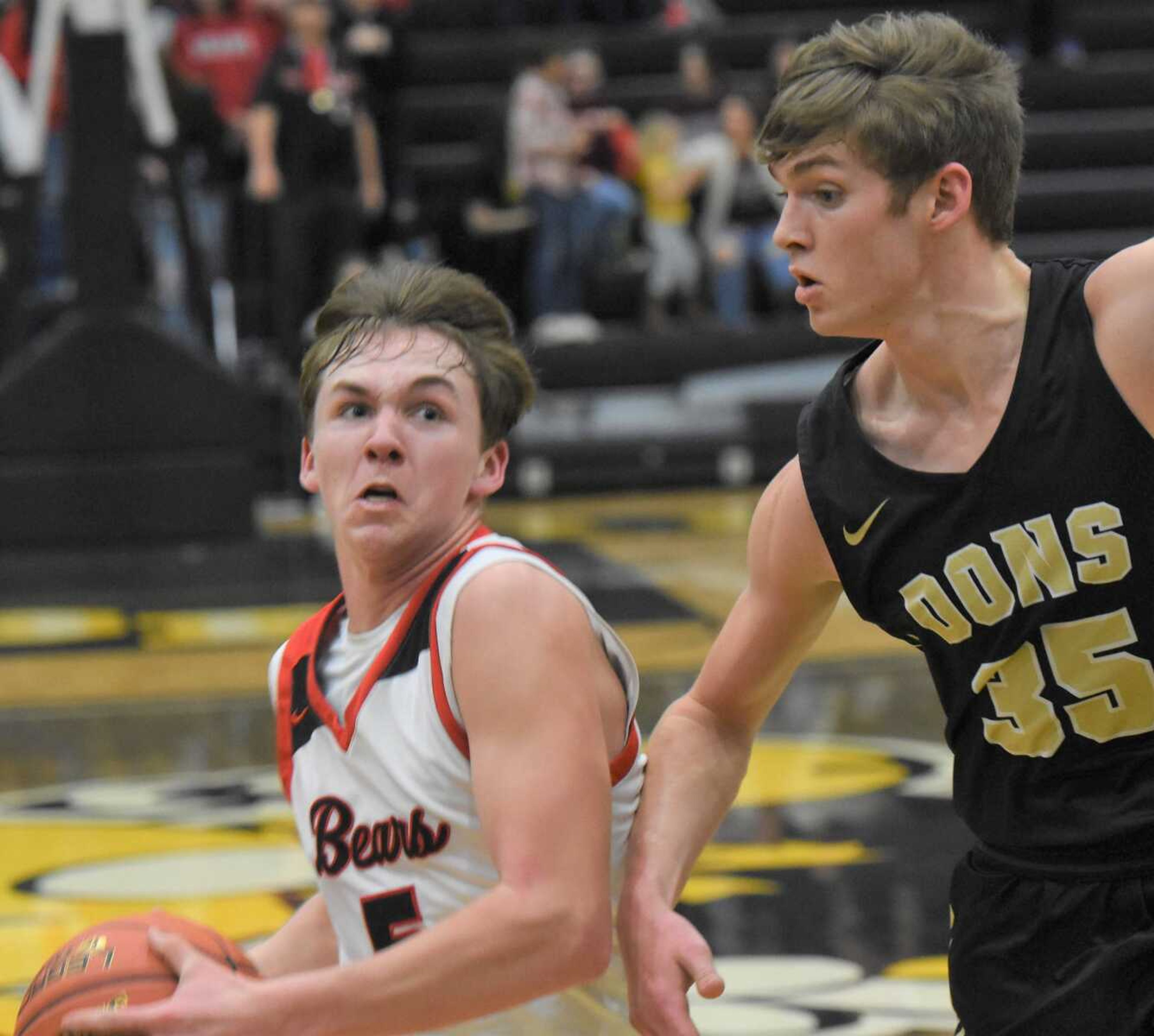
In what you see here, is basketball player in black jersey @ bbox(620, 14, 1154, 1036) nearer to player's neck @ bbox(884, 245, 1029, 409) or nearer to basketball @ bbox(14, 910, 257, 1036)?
player's neck @ bbox(884, 245, 1029, 409)

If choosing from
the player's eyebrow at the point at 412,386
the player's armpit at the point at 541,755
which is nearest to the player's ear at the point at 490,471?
the player's eyebrow at the point at 412,386

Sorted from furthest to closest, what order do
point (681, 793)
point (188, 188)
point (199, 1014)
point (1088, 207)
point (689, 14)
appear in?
point (689, 14) → point (1088, 207) → point (188, 188) → point (681, 793) → point (199, 1014)

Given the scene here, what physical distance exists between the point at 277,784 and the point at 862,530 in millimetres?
3601

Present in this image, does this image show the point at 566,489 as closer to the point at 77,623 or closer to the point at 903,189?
the point at 77,623

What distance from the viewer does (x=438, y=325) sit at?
8.24 feet

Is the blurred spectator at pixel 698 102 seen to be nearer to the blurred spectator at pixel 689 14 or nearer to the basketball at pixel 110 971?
the blurred spectator at pixel 689 14

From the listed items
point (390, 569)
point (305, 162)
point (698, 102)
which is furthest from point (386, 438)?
point (698, 102)

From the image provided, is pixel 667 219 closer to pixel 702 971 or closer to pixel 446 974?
pixel 702 971

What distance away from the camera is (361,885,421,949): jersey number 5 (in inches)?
95.0

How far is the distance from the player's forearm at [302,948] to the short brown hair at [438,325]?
0.63 m

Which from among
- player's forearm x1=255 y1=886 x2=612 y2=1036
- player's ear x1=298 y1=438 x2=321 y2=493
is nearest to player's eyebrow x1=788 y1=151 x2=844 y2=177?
player's ear x1=298 y1=438 x2=321 y2=493

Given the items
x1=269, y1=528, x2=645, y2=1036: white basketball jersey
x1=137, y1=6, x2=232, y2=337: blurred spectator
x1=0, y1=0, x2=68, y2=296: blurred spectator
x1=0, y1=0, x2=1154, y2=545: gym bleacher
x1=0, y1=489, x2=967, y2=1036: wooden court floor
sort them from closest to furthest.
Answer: x1=269, y1=528, x2=645, y2=1036: white basketball jersey, x1=0, y1=489, x2=967, y2=1036: wooden court floor, x1=0, y1=0, x2=1154, y2=545: gym bleacher, x1=0, y1=0, x2=68, y2=296: blurred spectator, x1=137, y1=6, x2=232, y2=337: blurred spectator

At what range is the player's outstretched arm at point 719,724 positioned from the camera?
242 centimetres

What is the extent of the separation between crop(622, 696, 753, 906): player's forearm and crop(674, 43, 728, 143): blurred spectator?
11.8 meters
